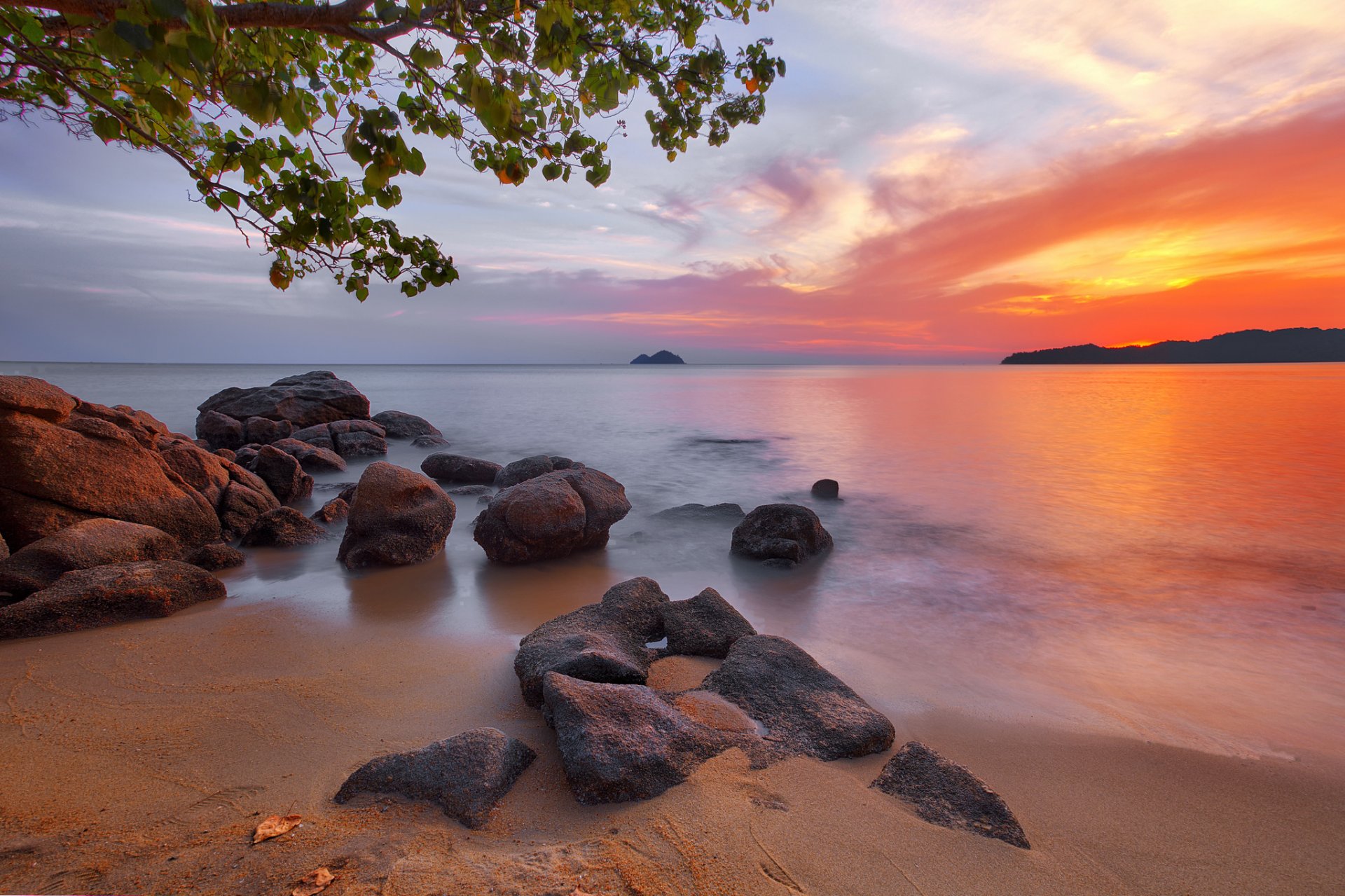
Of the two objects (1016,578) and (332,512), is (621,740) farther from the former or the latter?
(332,512)

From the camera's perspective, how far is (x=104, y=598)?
4.61 metres

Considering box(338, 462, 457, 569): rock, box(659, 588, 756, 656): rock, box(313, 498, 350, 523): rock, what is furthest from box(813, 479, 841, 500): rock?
box(313, 498, 350, 523): rock

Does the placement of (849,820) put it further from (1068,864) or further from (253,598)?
(253,598)

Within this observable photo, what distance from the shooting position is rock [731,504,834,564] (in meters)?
7.39

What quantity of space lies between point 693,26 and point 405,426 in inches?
690

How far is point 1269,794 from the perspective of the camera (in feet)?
10.8

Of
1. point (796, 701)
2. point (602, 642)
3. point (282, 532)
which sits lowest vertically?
point (282, 532)

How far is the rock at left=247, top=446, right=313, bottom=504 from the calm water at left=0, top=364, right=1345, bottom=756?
0.84m

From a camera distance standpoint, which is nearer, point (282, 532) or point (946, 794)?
point (946, 794)

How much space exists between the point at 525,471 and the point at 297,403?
33.5ft

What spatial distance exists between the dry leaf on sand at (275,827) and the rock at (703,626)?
2.51 metres

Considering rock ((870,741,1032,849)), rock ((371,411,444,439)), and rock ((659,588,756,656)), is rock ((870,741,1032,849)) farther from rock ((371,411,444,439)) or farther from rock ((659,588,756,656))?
rock ((371,411,444,439))

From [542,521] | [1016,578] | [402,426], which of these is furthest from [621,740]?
[402,426]

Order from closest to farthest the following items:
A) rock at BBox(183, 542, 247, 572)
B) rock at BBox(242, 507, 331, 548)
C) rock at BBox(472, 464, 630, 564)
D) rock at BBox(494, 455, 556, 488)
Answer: rock at BBox(183, 542, 247, 572) < rock at BBox(472, 464, 630, 564) < rock at BBox(242, 507, 331, 548) < rock at BBox(494, 455, 556, 488)
